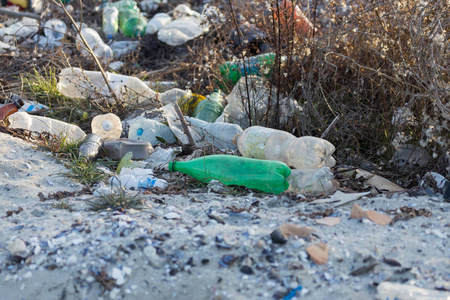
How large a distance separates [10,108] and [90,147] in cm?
78

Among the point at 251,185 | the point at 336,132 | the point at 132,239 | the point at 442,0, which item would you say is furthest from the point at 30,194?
the point at 442,0

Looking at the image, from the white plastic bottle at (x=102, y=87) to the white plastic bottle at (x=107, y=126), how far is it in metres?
0.33

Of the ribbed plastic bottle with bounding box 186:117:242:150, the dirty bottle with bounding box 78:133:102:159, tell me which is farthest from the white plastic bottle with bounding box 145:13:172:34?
the dirty bottle with bounding box 78:133:102:159

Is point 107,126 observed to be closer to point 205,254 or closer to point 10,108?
point 10,108

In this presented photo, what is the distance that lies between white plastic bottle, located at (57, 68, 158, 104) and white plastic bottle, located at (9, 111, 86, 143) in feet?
1.64

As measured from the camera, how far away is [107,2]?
6.04m

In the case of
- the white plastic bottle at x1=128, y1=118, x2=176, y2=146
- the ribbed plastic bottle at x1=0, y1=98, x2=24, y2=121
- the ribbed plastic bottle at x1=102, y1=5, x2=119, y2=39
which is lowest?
the white plastic bottle at x1=128, y1=118, x2=176, y2=146

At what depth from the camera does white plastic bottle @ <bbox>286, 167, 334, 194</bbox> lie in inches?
85.2

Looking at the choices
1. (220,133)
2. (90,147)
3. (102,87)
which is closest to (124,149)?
(90,147)

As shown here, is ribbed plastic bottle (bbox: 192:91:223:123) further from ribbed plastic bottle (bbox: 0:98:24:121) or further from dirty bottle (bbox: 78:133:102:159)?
ribbed plastic bottle (bbox: 0:98:24:121)

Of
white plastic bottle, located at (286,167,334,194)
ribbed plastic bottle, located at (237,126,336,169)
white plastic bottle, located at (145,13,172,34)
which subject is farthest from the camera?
white plastic bottle, located at (145,13,172,34)

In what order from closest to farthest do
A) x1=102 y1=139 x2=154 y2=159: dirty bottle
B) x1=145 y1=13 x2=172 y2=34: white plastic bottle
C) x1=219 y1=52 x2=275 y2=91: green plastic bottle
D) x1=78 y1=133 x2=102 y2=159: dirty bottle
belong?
x1=78 y1=133 x2=102 y2=159: dirty bottle
x1=102 y1=139 x2=154 y2=159: dirty bottle
x1=219 y1=52 x2=275 y2=91: green plastic bottle
x1=145 y1=13 x2=172 y2=34: white plastic bottle

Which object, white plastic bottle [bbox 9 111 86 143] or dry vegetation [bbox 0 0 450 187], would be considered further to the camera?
white plastic bottle [bbox 9 111 86 143]

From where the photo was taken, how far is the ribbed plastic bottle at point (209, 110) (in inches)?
131
